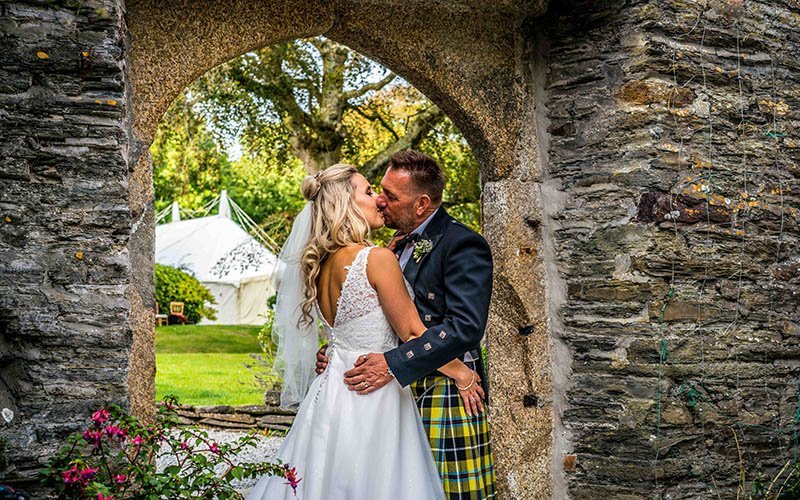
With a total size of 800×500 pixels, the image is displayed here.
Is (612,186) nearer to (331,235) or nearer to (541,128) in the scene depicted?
(541,128)

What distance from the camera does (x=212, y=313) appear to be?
1791 centimetres

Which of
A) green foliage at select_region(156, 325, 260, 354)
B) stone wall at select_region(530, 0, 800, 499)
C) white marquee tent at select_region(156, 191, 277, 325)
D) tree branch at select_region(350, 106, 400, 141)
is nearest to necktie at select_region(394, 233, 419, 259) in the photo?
stone wall at select_region(530, 0, 800, 499)

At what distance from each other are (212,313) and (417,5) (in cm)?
1441

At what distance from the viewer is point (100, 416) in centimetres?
302

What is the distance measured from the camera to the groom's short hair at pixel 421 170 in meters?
3.59

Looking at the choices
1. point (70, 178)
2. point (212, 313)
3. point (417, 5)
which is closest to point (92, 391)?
point (70, 178)

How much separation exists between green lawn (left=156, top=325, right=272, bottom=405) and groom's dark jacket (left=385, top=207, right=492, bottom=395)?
5.58m

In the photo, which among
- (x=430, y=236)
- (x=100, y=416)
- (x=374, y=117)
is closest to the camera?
(x=100, y=416)

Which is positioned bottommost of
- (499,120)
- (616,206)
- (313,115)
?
(616,206)

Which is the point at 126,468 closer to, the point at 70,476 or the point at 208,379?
the point at 70,476

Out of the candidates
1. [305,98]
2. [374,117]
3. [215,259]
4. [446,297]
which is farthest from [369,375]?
[215,259]

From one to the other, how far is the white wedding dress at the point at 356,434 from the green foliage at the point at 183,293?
45.1 ft

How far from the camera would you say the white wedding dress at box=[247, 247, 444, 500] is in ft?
10.6

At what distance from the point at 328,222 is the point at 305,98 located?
6.33 meters
